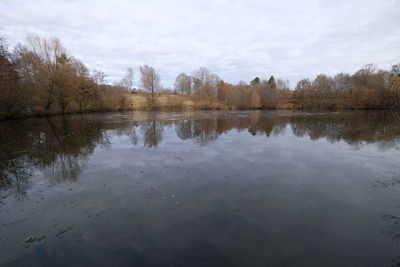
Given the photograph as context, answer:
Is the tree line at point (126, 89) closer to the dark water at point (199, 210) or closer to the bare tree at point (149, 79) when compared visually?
the bare tree at point (149, 79)

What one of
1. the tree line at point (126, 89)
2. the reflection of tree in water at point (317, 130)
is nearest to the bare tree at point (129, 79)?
the tree line at point (126, 89)

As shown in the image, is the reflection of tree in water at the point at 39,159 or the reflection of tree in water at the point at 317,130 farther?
the reflection of tree in water at the point at 317,130

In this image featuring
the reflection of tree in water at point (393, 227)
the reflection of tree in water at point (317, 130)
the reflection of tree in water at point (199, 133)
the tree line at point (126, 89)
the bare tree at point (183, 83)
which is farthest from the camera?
the bare tree at point (183, 83)

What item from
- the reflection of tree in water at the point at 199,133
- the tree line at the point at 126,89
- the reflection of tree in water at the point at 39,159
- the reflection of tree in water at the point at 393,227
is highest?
the tree line at the point at 126,89

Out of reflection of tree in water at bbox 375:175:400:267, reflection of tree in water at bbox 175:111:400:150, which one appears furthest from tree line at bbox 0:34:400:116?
reflection of tree in water at bbox 375:175:400:267

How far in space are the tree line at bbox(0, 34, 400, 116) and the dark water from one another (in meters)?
20.3

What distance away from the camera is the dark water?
3471 millimetres

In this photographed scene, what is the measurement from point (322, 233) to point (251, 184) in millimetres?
2528

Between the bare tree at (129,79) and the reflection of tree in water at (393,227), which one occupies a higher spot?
the bare tree at (129,79)

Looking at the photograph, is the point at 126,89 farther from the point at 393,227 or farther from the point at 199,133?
the point at 393,227

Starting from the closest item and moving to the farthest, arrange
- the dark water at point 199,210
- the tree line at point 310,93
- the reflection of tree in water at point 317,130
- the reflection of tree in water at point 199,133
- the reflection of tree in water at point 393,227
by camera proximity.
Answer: the dark water at point 199,210, the reflection of tree in water at point 393,227, the reflection of tree in water at point 317,130, the reflection of tree in water at point 199,133, the tree line at point 310,93

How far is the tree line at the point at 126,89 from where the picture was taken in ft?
81.2

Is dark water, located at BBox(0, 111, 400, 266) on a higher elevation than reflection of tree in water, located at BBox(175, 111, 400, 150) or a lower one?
lower

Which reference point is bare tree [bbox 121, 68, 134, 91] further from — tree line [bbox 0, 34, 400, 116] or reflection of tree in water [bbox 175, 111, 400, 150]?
reflection of tree in water [bbox 175, 111, 400, 150]
